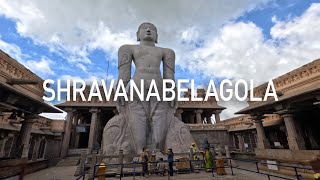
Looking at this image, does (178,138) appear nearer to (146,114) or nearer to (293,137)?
(146,114)

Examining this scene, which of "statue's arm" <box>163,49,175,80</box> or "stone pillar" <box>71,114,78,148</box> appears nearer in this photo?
"statue's arm" <box>163,49,175,80</box>

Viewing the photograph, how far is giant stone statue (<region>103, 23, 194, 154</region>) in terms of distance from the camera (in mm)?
7844

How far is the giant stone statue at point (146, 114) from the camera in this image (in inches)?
309

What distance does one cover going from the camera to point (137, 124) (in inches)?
321

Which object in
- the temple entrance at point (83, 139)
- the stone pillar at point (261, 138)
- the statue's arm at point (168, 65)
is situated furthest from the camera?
the temple entrance at point (83, 139)

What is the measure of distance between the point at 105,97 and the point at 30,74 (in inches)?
313

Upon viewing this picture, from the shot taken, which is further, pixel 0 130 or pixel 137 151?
pixel 0 130

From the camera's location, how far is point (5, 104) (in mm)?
6133

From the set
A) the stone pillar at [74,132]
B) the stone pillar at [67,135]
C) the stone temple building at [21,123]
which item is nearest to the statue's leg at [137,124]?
the stone temple building at [21,123]

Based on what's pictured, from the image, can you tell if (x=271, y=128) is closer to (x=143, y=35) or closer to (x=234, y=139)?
(x=234, y=139)

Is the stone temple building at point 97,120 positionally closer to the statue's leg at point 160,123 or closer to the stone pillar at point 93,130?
the stone pillar at point 93,130

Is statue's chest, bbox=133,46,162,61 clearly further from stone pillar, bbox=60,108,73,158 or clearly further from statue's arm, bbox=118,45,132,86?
stone pillar, bbox=60,108,73,158

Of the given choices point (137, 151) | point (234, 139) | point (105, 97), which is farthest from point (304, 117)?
point (105, 97)

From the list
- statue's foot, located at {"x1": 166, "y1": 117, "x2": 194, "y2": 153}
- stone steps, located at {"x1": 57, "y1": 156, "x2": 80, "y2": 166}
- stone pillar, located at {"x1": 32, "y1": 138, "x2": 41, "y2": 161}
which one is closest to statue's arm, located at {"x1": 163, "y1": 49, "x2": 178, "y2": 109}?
statue's foot, located at {"x1": 166, "y1": 117, "x2": 194, "y2": 153}
